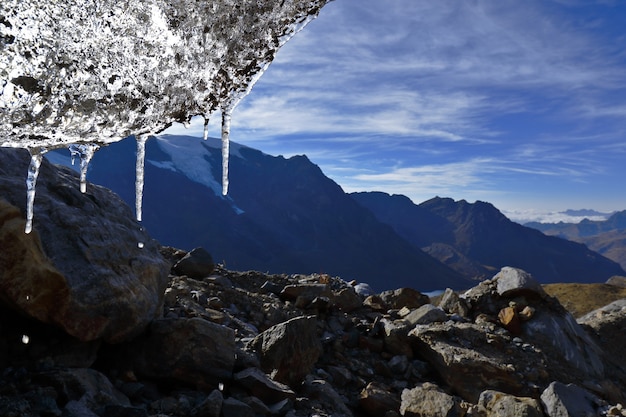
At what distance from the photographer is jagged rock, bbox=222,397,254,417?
4273 millimetres

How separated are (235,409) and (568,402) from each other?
17.8 ft

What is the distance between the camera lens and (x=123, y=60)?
6.56 feet

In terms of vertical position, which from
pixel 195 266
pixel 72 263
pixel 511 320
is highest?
pixel 72 263

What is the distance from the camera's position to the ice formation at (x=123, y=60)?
1.81 meters

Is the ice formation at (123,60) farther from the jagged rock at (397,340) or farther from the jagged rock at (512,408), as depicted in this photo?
the jagged rock at (397,340)

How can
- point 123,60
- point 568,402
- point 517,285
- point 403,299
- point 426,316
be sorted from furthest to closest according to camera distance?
point 403,299
point 517,285
point 426,316
point 568,402
point 123,60

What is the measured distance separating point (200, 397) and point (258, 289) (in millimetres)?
6370

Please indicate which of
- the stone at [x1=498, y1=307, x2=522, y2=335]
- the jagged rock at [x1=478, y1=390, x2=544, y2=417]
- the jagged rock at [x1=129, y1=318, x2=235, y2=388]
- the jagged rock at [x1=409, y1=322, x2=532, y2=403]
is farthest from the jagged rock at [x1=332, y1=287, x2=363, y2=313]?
the jagged rock at [x1=129, y1=318, x2=235, y2=388]

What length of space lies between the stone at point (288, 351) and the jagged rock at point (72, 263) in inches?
58.5

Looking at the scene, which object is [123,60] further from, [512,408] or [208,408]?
[512,408]

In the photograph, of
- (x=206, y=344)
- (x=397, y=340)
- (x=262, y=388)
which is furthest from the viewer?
(x=397, y=340)

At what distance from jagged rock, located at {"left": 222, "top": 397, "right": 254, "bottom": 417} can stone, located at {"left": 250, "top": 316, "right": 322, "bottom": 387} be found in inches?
54.1

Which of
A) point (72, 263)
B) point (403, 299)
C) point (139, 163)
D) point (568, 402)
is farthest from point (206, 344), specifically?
point (403, 299)

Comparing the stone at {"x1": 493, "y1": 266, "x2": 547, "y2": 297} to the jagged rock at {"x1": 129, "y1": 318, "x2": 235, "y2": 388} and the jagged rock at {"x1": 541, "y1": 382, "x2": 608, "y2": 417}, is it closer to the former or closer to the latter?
the jagged rock at {"x1": 541, "y1": 382, "x2": 608, "y2": 417}
